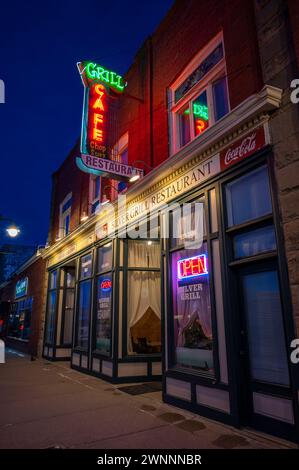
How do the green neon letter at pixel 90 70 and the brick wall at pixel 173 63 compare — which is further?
the green neon letter at pixel 90 70

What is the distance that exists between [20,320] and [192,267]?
1623cm

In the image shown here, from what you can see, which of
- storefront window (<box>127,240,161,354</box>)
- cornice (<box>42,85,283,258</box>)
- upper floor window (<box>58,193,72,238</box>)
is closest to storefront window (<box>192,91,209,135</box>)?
cornice (<box>42,85,283,258</box>)

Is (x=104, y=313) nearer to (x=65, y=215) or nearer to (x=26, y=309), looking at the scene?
(x=65, y=215)

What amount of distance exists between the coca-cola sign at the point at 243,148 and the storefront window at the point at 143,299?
4409 millimetres

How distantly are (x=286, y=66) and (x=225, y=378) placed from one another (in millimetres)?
5083

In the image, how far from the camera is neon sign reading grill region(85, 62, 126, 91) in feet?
30.5

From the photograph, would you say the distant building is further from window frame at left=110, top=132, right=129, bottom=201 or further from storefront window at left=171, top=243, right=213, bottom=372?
storefront window at left=171, top=243, right=213, bottom=372

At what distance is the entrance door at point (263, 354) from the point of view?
4457 millimetres

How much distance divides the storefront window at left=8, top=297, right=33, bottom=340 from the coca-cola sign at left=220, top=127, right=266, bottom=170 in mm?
15223

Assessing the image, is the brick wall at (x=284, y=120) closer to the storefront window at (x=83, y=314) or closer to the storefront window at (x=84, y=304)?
the storefront window at (x=84, y=304)

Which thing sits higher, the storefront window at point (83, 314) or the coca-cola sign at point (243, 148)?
the coca-cola sign at point (243, 148)

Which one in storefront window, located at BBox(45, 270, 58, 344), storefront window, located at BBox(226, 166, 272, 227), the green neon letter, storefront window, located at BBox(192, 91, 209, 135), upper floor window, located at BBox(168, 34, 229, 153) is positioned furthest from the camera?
storefront window, located at BBox(45, 270, 58, 344)

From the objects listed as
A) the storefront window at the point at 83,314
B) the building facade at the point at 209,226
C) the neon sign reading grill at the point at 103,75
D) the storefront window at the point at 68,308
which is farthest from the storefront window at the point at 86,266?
the neon sign reading grill at the point at 103,75

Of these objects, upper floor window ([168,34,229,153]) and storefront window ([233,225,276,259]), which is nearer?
storefront window ([233,225,276,259])
